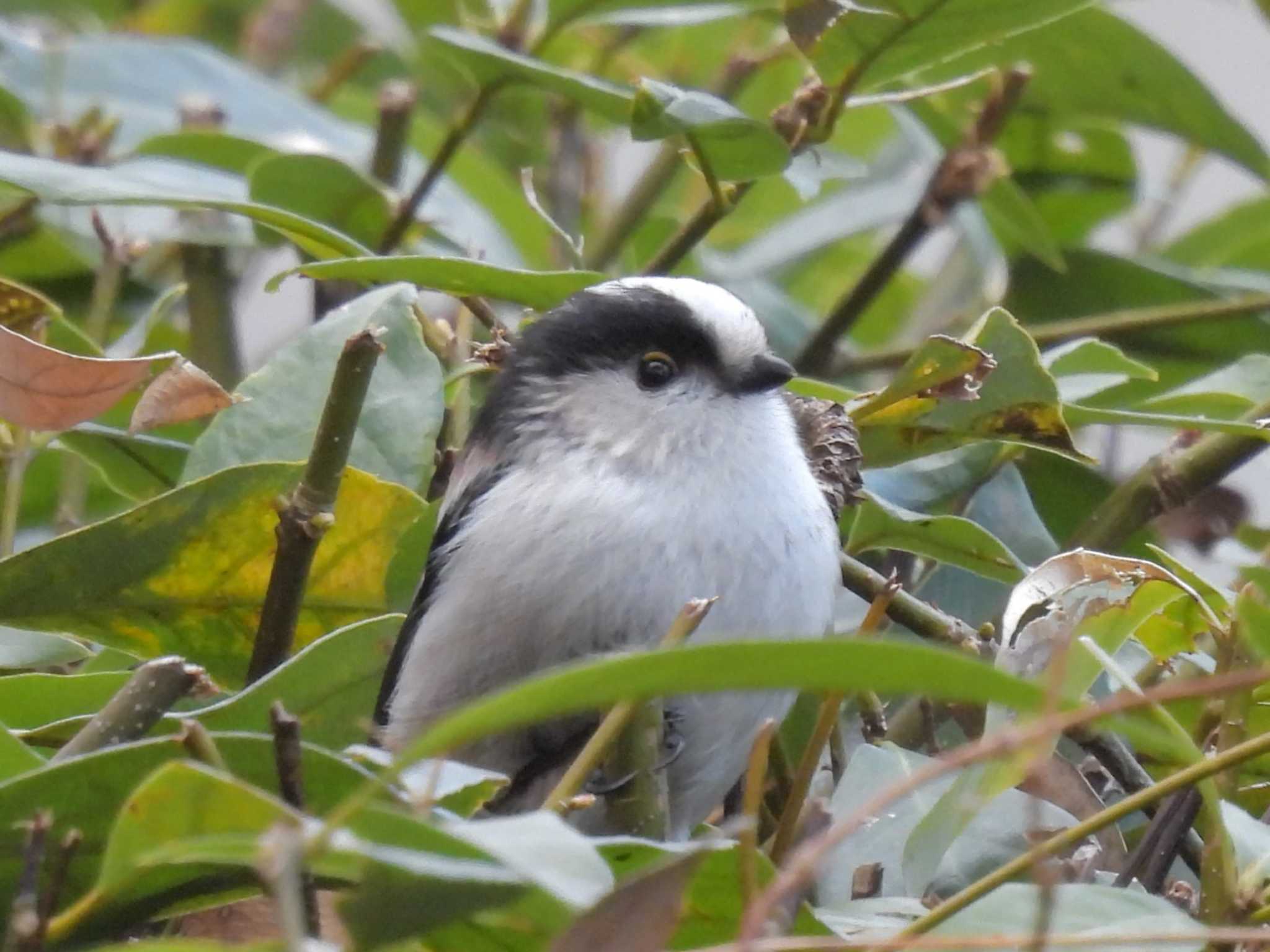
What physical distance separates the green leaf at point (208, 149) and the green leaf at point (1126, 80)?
2.18 feet

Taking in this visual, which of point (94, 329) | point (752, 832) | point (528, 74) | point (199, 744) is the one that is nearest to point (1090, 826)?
point (752, 832)

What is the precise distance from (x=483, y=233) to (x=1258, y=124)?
2594 millimetres

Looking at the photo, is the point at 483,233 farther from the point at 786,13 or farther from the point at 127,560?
the point at 127,560

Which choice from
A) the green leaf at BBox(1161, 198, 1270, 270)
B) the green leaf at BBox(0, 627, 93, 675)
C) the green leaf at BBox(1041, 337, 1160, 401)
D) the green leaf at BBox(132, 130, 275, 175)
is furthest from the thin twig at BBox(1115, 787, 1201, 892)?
the green leaf at BBox(1161, 198, 1270, 270)

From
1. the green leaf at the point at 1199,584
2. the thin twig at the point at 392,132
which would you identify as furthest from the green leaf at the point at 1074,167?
the green leaf at the point at 1199,584

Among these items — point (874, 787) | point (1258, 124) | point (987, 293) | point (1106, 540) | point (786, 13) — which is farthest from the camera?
point (1258, 124)

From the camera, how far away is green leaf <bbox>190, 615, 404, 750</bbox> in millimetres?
972

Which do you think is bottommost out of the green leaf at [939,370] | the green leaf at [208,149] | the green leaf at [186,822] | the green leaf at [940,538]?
the green leaf at [208,149]

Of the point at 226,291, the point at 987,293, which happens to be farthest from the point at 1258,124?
the point at 226,291

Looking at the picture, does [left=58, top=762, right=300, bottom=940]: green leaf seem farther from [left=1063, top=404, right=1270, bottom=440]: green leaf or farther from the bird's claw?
[left=1063, top=404, right=1270, bottom=440]: green leaf

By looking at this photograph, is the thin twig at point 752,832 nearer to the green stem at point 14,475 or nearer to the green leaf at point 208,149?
the green stem at point 14,475

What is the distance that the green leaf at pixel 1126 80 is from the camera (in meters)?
1.80

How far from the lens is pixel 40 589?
1.17 meters

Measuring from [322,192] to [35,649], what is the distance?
68cm
